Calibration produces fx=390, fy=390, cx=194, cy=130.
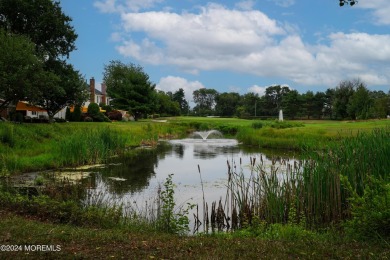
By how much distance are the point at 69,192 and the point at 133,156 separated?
595 inches

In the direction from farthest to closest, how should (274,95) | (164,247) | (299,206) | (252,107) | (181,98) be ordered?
(181,98), (274,95), (252,107), (299,206), (164,247)

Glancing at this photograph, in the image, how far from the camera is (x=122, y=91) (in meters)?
66.2

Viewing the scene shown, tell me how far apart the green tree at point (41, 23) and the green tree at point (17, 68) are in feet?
22.8

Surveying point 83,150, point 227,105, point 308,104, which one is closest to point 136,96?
point 83,150

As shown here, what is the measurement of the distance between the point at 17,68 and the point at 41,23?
11.4 m

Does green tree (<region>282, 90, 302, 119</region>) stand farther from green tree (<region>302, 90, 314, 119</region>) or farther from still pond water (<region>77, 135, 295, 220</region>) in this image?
still pond water (<region>77, 135, 295, 220</region>)

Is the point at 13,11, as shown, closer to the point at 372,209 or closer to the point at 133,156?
the point at 133,156

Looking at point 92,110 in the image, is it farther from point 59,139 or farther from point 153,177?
point 153,177

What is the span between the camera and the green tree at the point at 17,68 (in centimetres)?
2805

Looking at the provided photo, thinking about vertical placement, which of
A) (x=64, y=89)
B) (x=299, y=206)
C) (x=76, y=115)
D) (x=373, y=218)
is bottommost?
(x=299, y=206)

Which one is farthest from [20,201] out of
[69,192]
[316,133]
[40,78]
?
[316,133]

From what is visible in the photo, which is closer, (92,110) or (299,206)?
(299,206)

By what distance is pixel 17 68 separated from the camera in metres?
28.6

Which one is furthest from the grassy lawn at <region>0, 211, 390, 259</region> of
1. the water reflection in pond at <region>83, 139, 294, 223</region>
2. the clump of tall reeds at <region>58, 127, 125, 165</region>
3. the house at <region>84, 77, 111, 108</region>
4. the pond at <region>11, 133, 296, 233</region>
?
the house at <region>84, 77, 111, 108</region>
